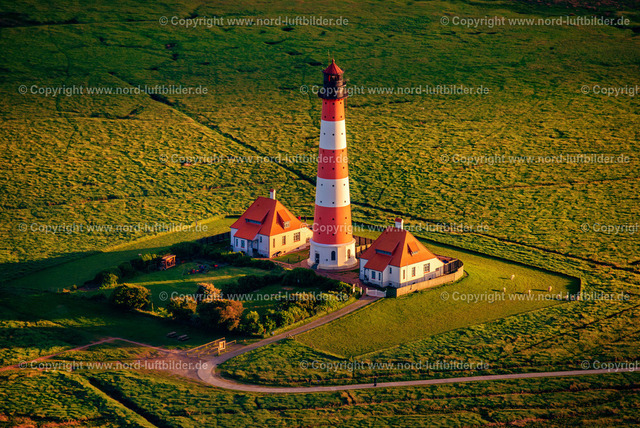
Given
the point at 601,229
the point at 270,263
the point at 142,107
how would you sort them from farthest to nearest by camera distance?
1. the point at 142,107
2. the point at 601,229
3. the point at 270,263

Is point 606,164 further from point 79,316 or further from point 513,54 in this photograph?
point 79,316

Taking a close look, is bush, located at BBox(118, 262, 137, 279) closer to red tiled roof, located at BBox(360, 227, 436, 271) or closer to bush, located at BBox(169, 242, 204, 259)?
bush, located at BBox(169, 242, 204, 259)

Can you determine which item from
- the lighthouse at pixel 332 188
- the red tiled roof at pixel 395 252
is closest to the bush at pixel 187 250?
the lighthouse at pixel 332 188

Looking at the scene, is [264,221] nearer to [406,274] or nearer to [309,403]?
[406,274]

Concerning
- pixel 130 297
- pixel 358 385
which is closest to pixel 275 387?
pixel 358 385

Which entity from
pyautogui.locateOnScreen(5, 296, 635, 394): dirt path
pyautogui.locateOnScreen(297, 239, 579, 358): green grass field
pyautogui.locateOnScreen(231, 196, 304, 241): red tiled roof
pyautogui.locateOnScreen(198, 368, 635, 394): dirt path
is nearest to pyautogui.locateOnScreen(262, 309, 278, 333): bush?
pyautogui.locateOnScreen(5, 296, 635, 394): dirt path

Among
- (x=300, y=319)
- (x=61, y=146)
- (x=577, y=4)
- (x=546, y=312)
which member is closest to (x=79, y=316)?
(x=300, y=319)
